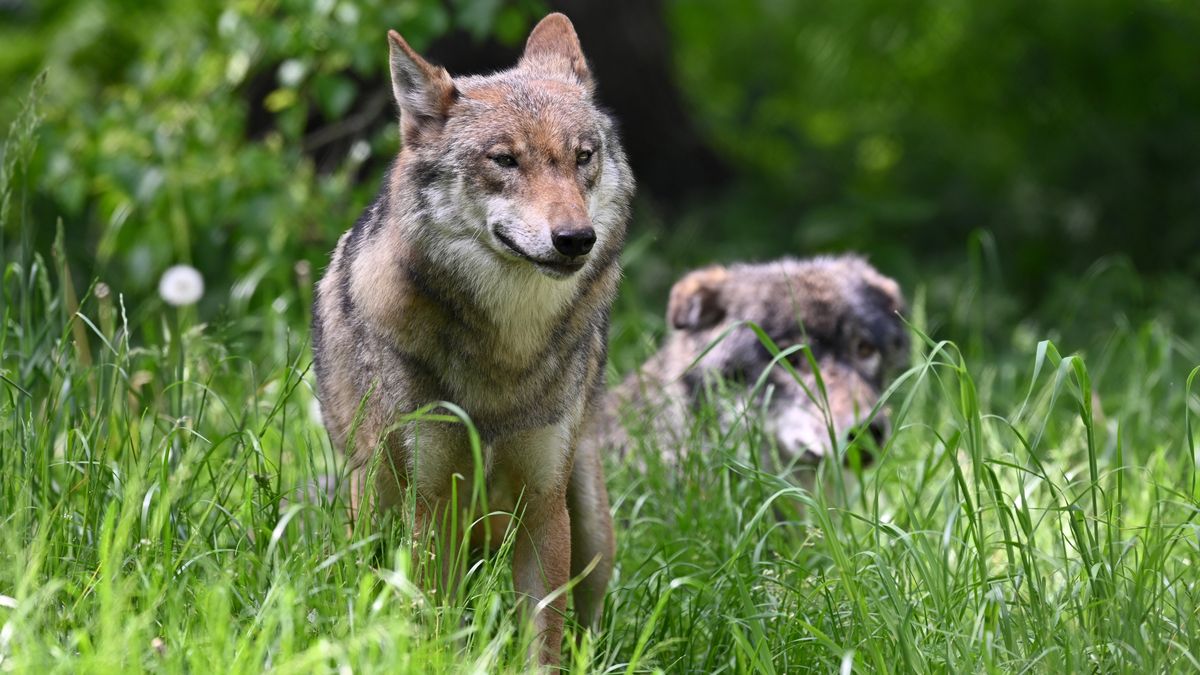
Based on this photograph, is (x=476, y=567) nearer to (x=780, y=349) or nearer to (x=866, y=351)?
(x=780, y=349)

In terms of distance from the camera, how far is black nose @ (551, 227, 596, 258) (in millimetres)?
3322

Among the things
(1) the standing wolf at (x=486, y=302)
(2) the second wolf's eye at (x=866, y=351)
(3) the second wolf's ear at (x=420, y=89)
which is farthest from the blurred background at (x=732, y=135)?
(3) the second wolf's ear at (x=420, y=89)

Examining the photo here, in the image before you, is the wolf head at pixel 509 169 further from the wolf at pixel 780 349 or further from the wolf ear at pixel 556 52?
the wolf at pixel 780 349

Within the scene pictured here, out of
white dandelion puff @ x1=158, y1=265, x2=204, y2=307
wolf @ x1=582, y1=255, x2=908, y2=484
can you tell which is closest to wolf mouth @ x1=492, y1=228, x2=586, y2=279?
wolf @ x1=582, y1=255, x2=908, y2=484

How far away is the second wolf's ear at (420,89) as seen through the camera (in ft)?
12.0

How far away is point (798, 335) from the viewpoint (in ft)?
17.3

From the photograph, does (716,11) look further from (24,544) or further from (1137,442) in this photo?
(24,544)

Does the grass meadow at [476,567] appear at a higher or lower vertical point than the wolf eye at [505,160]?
lower

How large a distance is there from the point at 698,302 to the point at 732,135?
6.13m

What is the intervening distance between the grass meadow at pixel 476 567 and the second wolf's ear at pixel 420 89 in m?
0.79

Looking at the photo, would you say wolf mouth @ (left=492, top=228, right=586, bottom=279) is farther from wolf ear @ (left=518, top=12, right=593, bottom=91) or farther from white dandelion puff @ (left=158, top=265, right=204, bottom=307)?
white dandelion puff @ (left=158, top=265, right=204, bottom=307)

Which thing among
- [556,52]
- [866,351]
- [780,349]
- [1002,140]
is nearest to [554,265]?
[556,52]

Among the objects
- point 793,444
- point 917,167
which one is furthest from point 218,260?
point 917,167

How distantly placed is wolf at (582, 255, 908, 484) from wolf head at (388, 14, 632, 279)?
1.38 metres
